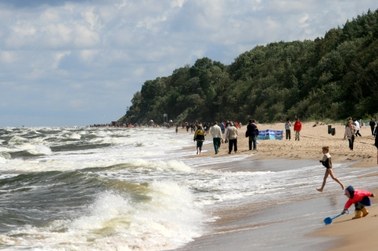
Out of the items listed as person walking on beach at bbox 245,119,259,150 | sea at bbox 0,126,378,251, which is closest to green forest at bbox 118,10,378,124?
person walking on beach at bbox 245,119,259,150

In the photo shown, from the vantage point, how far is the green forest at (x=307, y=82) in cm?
5894

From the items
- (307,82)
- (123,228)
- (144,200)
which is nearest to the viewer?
(123,228)

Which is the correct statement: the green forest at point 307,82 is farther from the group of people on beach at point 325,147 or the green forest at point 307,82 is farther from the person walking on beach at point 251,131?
the person walking on beach at point 251,131

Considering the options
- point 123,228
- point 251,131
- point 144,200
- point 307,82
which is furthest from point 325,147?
point 307,82

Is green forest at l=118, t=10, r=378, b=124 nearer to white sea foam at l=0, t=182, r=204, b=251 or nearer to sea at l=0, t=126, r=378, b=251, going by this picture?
sea at l=0, t=126, r=378, b=251

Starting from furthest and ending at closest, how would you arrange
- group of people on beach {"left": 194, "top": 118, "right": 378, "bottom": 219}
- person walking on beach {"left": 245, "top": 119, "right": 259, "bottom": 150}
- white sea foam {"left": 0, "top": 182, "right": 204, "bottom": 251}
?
1. person walking on beach {"left": 245, "top": 119, "right": 259, "bottom": 150}
2. white sea foam {"left": 0, "top": 182, "right": 204, "bottom": 251}
3. group of people on beach {"left": 194, "top": 118, "right": 378, "bottom": 219}

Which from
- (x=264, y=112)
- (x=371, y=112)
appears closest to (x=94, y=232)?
(x=371, y=112)

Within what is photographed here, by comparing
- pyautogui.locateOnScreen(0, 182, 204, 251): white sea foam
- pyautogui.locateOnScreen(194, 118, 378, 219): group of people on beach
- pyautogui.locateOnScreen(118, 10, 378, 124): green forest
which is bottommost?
pyautogui.locateOnScreen(0, 182, 204, 251): white sea foam

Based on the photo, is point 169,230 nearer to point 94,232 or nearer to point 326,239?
point 94,232

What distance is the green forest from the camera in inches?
2320

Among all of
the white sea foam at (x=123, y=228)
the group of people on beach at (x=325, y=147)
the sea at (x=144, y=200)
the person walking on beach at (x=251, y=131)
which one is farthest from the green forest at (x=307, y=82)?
the white sea foam at (x=123, y=228)

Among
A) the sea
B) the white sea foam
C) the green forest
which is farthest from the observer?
the green forest

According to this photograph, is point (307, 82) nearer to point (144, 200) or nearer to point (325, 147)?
point (144, 200)

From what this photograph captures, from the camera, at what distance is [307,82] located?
76.4m
